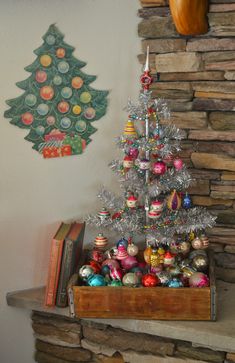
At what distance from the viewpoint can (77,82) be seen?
1890mm

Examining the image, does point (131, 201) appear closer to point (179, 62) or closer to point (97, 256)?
point (97, 256)

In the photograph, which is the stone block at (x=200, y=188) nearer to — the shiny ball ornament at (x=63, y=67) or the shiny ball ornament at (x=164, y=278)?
the shiny ball ornament at (x=164, y=278)

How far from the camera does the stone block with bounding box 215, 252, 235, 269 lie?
1.92 m

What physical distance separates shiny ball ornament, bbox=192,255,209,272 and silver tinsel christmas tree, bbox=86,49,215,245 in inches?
4.0

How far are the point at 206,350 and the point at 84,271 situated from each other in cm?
50

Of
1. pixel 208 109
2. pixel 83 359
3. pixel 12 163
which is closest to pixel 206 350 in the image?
pixel 83 359

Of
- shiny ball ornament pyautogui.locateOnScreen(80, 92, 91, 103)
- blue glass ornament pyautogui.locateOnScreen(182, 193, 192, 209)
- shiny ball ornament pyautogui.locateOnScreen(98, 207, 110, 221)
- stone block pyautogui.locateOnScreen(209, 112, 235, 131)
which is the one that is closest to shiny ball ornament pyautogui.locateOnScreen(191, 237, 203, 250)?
blue glass ornament pyautogui.locateOnScreen(182, 193, 192, 209)

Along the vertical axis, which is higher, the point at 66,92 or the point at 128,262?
the point at 66,92

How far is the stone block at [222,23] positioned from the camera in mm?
1721

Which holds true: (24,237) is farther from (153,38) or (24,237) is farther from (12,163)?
(153,38)

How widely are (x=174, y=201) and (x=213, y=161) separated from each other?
27 cm

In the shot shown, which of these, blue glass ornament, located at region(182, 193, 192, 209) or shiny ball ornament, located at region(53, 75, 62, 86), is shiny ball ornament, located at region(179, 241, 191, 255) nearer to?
blue glass ornament, located at region(182, 193, 192, 209)

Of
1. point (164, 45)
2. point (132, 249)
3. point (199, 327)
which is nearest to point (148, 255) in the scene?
point (132, 249)

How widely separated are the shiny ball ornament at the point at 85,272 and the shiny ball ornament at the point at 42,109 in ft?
2.00
